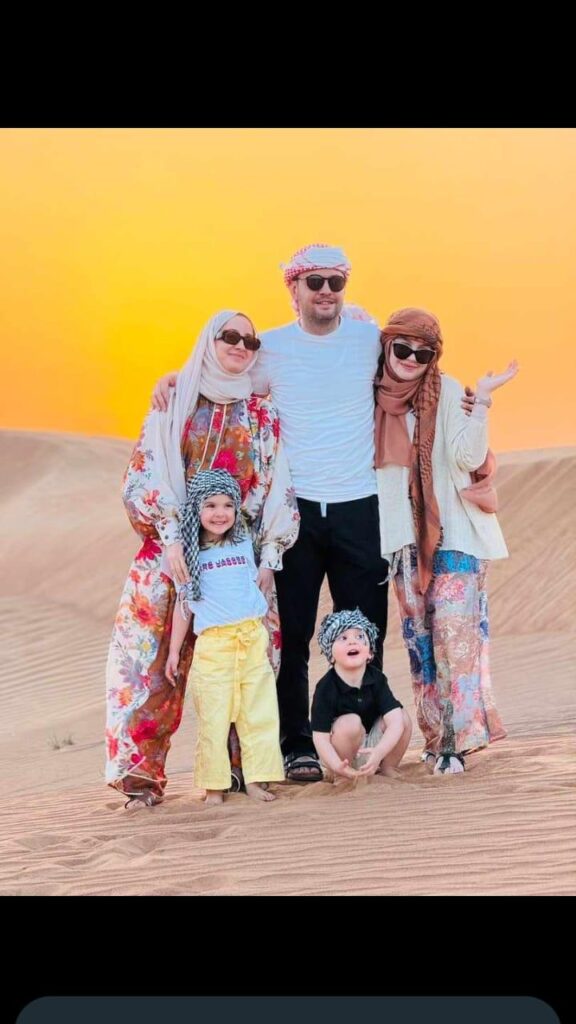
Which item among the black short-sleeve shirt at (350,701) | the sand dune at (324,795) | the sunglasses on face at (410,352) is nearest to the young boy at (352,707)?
the black short-sleeve shirt at (350,701)

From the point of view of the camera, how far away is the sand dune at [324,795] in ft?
19.9

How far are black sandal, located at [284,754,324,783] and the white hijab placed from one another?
55.4 inches

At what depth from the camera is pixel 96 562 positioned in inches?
811

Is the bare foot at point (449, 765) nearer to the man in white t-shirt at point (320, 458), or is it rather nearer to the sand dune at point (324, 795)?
the sand dune at point (324, 795)

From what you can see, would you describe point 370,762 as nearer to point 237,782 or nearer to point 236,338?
point 237,782

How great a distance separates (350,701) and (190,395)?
1659 millimetres

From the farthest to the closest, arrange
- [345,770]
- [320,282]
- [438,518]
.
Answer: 1. [438,518]
2. [320,282]
3. [345,770]

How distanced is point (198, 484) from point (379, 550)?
98 centimetres

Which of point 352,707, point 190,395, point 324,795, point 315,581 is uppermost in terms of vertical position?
point 190,395

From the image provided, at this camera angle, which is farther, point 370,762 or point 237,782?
point 237,782

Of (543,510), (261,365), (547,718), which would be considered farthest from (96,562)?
(261,365)

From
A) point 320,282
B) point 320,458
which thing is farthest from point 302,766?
point 320,282

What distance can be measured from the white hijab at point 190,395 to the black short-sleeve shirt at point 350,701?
1.14 metres

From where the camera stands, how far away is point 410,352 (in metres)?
7.54
